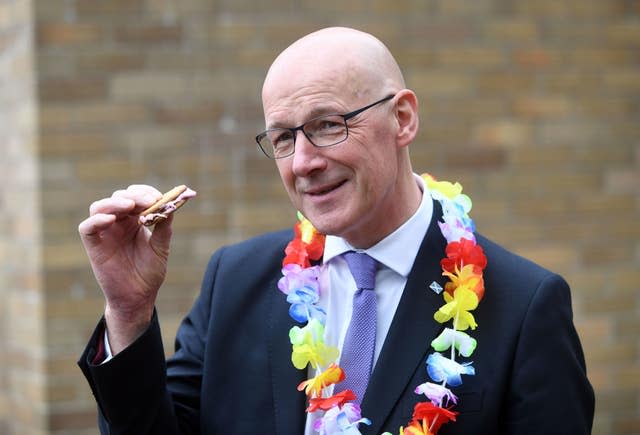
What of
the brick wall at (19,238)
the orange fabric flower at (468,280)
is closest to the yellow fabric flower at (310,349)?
the orange fabric flower at (468,280)

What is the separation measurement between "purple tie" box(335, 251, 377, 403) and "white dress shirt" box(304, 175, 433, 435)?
30 millimetres

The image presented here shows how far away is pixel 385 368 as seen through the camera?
280 centimetres

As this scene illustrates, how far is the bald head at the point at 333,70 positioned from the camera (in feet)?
9.00

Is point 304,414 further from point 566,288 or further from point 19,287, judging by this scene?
point 19,287

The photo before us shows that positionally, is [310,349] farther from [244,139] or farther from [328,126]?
[244,139]

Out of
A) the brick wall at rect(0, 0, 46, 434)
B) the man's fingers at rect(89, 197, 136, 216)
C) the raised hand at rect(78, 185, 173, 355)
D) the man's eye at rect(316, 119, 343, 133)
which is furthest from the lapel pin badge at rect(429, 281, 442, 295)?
the brick wall at rect(0, 0, 46, 434)

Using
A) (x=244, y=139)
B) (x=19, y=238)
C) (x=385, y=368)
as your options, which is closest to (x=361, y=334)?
(x=385, y=368)

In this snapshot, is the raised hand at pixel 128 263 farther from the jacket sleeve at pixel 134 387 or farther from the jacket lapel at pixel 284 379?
the jacket lapel at pixel 284 379

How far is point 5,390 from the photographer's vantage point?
18.5 feet

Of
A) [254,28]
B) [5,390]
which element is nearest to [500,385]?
[254,28]

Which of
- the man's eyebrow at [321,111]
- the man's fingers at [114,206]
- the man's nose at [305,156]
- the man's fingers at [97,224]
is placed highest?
the man's eyebrow at [321,111]

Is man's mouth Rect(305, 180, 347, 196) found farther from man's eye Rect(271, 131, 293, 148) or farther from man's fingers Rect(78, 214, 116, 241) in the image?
man's fingers Rect(78, 214, 116, 241)

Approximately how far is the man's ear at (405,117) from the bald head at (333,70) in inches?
1.6

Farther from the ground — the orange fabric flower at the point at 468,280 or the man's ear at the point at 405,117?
the man's ear at the point at 405,117
